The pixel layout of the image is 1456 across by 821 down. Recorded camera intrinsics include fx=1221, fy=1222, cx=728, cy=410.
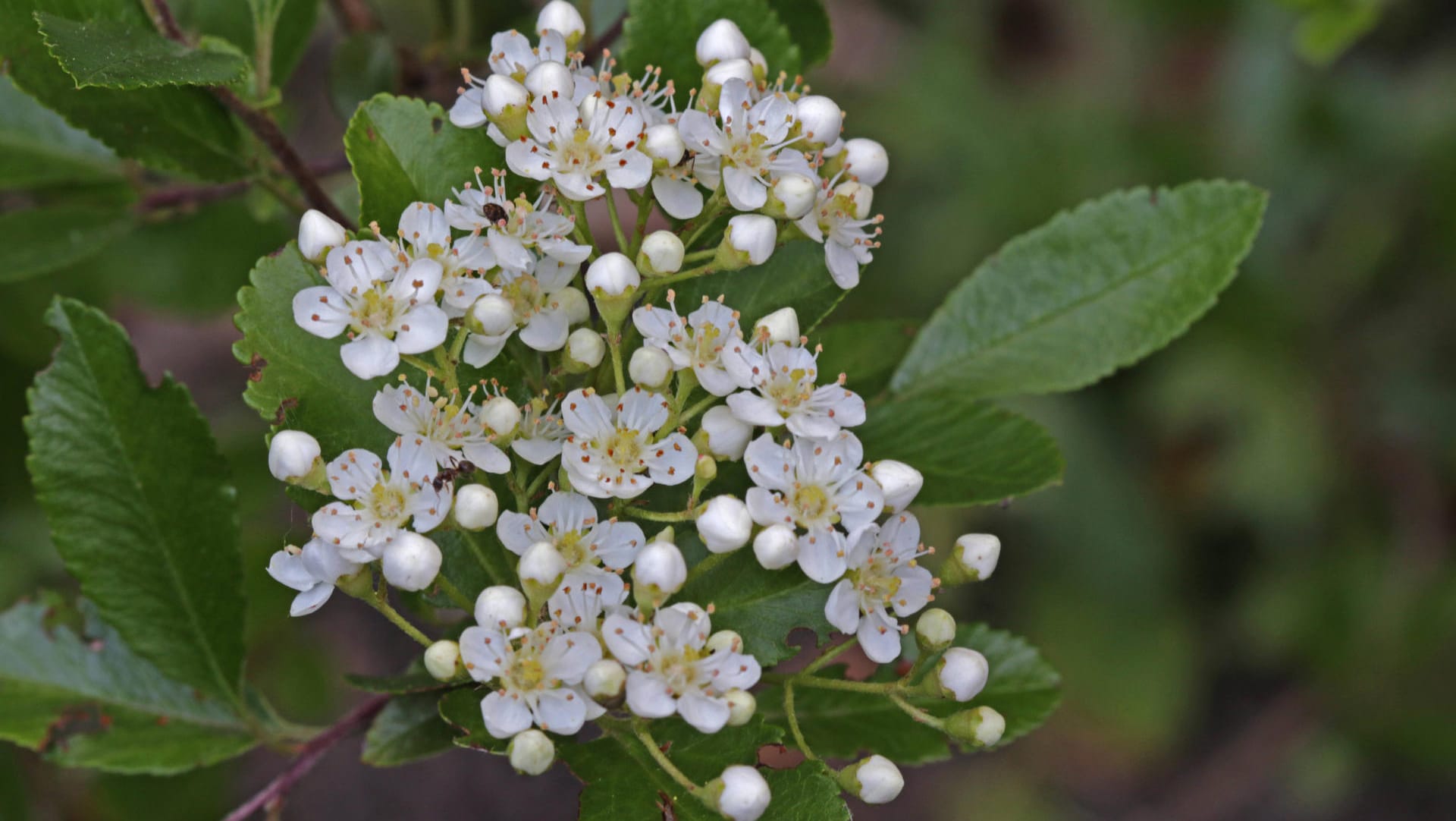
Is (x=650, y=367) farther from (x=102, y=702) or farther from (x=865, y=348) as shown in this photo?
(x=102, y=702)

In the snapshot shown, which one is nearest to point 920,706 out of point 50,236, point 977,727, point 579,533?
point 977,727

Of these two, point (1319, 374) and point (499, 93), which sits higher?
point (1319, 374)

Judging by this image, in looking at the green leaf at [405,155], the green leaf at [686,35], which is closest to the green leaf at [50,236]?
the green leaf at [405,155]

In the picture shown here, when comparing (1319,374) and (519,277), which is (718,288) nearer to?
(519,277)

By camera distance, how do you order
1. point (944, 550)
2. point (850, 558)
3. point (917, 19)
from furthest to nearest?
point (917, 19) → point (944, 550) → point (850, 558)

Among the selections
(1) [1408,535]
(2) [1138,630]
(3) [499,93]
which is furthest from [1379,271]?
(3) [499,93]

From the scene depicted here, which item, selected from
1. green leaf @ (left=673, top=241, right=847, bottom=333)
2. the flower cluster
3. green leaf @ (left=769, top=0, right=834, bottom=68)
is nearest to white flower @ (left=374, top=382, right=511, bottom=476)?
the flower cluster

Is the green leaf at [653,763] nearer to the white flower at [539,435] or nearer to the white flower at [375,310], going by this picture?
the white flower at [539,435]
